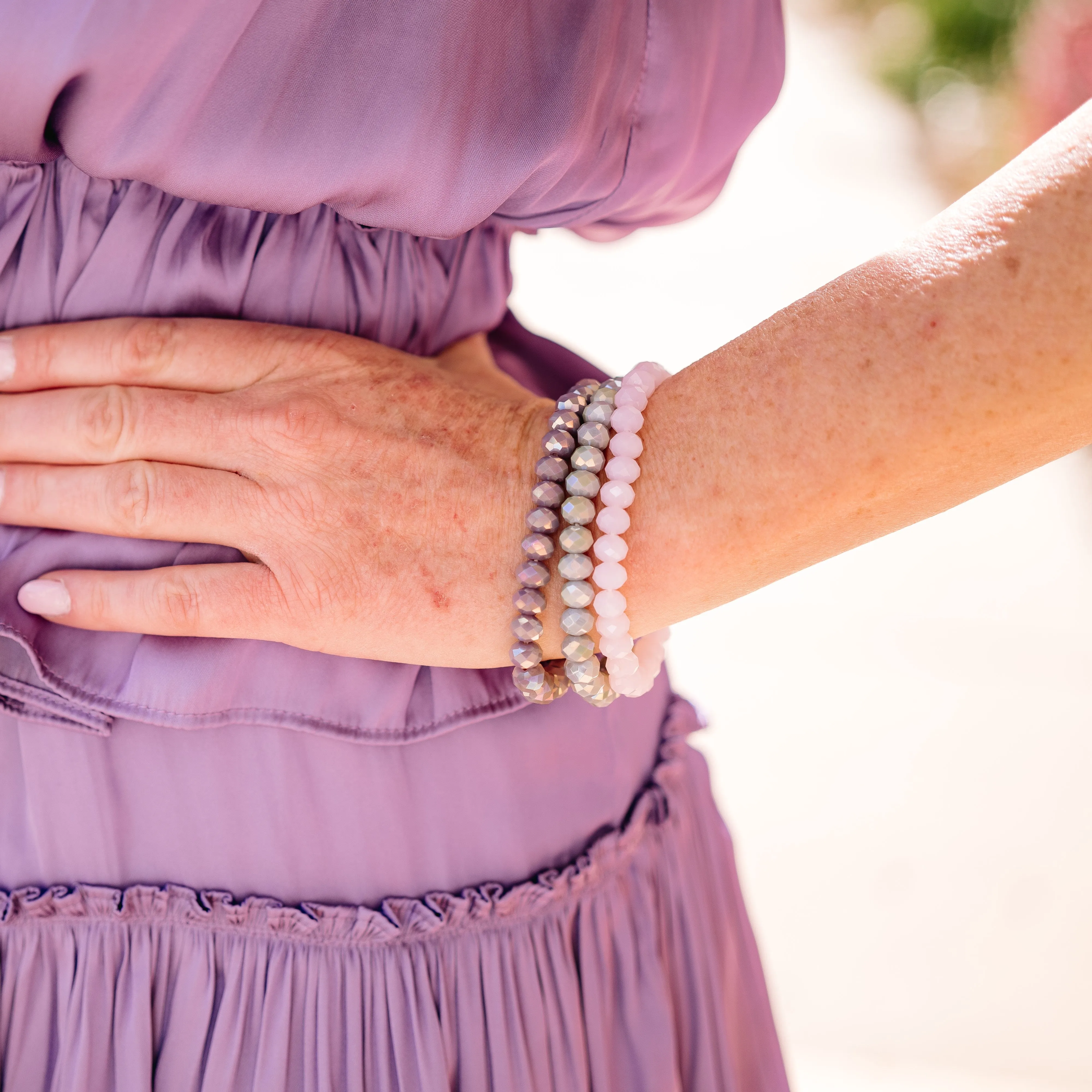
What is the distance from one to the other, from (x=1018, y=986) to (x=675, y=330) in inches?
109

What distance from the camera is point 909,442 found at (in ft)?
1.92

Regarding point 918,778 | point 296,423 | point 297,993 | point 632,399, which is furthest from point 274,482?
point 918,778

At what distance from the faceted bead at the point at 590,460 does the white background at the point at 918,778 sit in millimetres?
1736

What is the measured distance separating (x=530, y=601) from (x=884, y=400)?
0.25 metres

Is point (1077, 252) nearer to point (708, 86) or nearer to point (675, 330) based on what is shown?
point (708, 86)

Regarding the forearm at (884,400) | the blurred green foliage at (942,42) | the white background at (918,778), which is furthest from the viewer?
the blurred green foliage at (942,42)

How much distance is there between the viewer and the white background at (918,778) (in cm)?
200

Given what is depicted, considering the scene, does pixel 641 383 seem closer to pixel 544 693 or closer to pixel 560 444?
pixel 560 444


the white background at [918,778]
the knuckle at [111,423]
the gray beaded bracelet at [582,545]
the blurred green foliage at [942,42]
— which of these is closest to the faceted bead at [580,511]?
the gray beaded bracelet at [582,545]

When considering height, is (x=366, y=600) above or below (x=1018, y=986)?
above

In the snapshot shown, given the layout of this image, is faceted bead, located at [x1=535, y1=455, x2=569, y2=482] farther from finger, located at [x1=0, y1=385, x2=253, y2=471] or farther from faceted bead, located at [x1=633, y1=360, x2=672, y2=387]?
finger, located at [x1=0, y1=385, x2=253, y2=471]

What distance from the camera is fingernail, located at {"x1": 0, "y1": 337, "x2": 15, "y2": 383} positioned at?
70 cm

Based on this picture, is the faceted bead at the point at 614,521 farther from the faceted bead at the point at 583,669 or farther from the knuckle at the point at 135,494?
the knuckle at the point at 135,494

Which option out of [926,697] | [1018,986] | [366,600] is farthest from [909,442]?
[926,697]
